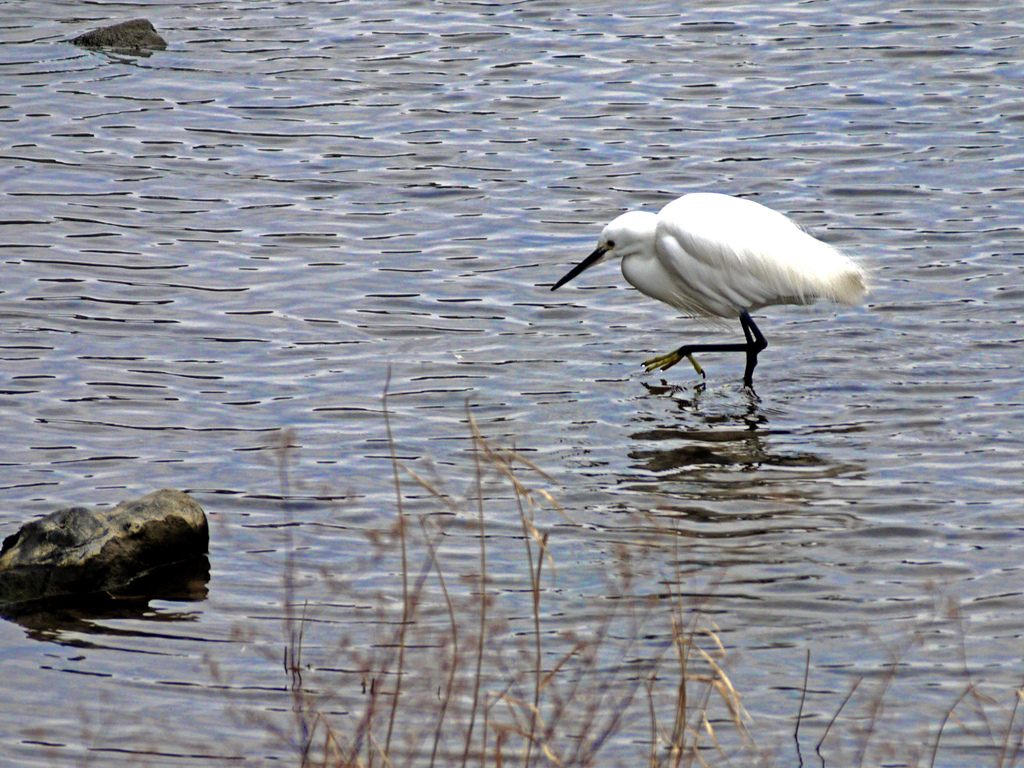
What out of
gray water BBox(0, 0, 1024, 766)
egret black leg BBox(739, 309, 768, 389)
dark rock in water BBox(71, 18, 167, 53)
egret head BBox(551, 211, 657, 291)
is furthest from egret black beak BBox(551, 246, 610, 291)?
dark rock in water BBox(71, 18, 167, 53)

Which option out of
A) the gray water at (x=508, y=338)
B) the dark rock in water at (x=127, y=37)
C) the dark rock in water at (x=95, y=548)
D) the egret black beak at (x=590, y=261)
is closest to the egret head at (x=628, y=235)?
the egret black beak at (x=590, y=261)

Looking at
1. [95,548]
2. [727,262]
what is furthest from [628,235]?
[95,548]

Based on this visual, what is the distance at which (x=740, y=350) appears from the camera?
744 cm

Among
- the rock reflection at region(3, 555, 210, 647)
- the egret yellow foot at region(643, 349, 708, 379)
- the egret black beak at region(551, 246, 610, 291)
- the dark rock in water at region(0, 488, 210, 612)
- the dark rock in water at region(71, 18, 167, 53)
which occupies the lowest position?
the egret yellow foot at region(643, 349, 708, 379)

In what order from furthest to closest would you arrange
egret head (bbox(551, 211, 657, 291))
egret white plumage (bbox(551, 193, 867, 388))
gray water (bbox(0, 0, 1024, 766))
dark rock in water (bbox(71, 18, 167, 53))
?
dark rock in water (bbox(71, 18, 167, 53)) → egret head (bbox(551, 211, 657, 291)) → egret white plumage (bbox(551, 193, 867, 388)) → gray water (bbox(0, 0, 1024, 766))

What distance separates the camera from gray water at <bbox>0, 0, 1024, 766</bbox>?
15.5 ft

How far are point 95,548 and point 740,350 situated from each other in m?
3.54

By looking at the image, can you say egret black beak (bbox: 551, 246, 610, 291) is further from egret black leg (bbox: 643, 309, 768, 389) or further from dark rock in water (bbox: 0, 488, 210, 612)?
dark rock in water (bbox: 0, 488, 210, 612)

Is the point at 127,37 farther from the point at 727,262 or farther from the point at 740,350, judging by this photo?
Answer: the point at 740,350

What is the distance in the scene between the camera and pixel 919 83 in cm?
1155

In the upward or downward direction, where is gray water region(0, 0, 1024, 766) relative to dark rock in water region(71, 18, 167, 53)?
downward

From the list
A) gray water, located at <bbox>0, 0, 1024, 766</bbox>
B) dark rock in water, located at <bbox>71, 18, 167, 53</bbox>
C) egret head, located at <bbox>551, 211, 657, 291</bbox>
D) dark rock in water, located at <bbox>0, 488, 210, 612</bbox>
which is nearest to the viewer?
gray water, located at <bbox>0, 0, 1024, 766</bbox>

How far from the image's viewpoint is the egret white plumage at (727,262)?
24.0 feet

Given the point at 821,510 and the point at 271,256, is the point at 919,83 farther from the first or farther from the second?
the point at 821,510
